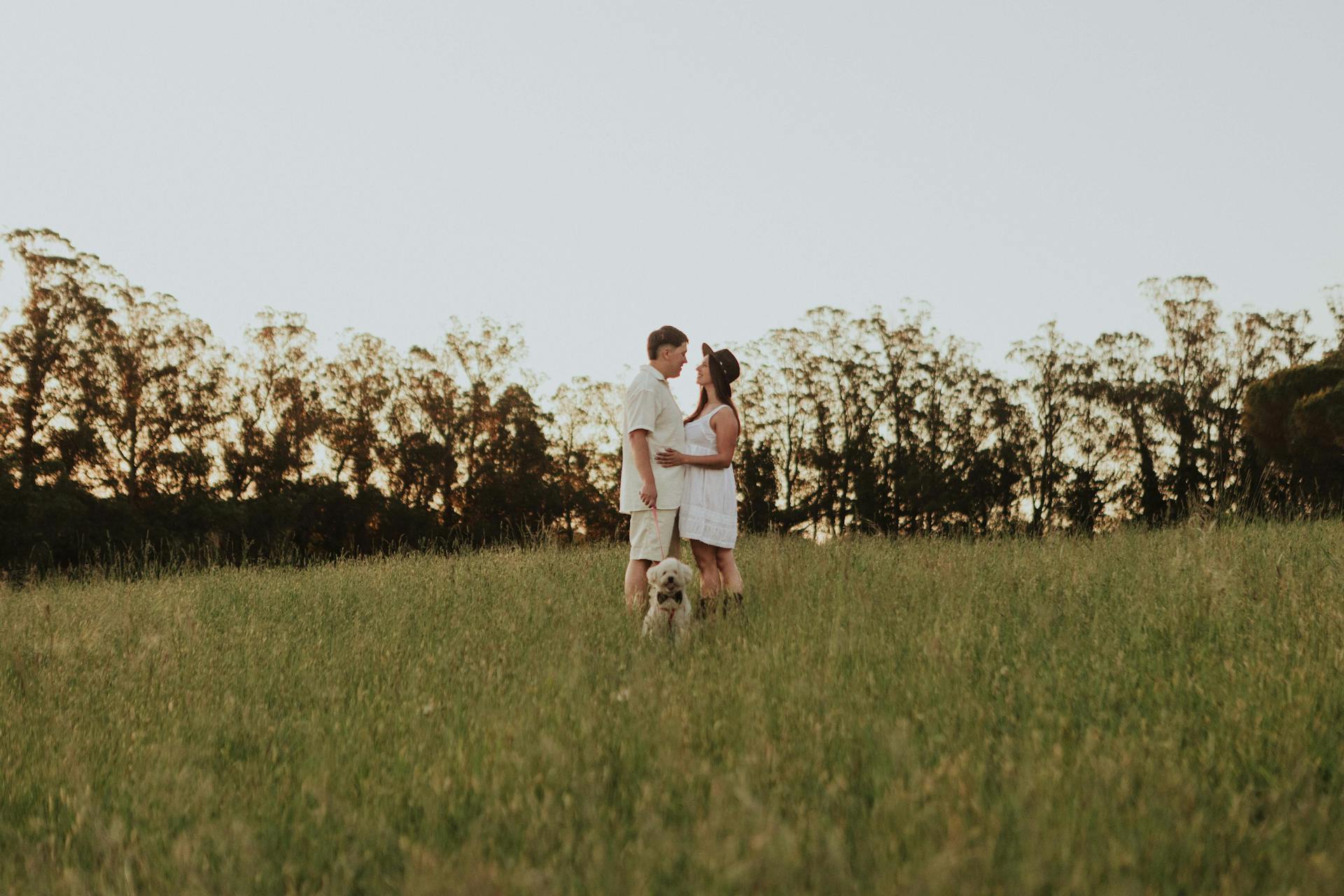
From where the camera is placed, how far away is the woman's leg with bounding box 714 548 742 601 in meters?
6.23

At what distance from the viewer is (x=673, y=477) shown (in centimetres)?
612

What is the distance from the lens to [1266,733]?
124 inches

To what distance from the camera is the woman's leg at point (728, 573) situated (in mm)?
6234

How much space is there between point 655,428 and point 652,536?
2.34ft

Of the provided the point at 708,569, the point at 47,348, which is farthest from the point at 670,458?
the point at 47,348

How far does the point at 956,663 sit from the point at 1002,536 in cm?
676

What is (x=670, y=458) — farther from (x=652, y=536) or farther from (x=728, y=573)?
(x=728, y=573)

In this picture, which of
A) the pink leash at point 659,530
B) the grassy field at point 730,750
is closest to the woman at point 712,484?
the pink leash at point 659,530

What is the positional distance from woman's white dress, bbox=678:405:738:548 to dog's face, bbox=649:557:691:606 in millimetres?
725

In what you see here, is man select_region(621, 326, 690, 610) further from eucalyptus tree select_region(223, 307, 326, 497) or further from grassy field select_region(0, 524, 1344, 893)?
eucalyptus tree select_region(223, 307, 326, 497)

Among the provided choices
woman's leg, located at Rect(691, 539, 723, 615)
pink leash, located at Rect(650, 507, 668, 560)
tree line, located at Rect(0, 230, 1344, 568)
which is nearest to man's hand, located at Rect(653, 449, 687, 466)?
pink leash, located at Rect(650, 507, 668, 560)

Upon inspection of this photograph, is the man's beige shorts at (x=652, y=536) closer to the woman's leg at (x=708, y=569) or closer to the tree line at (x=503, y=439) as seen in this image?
the woman's leg at (x=708, y=569)

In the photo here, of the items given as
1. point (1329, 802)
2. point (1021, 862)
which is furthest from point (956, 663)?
point (1021, 862)

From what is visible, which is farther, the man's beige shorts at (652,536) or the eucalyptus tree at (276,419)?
the eucalyptus tree at (276,419)
